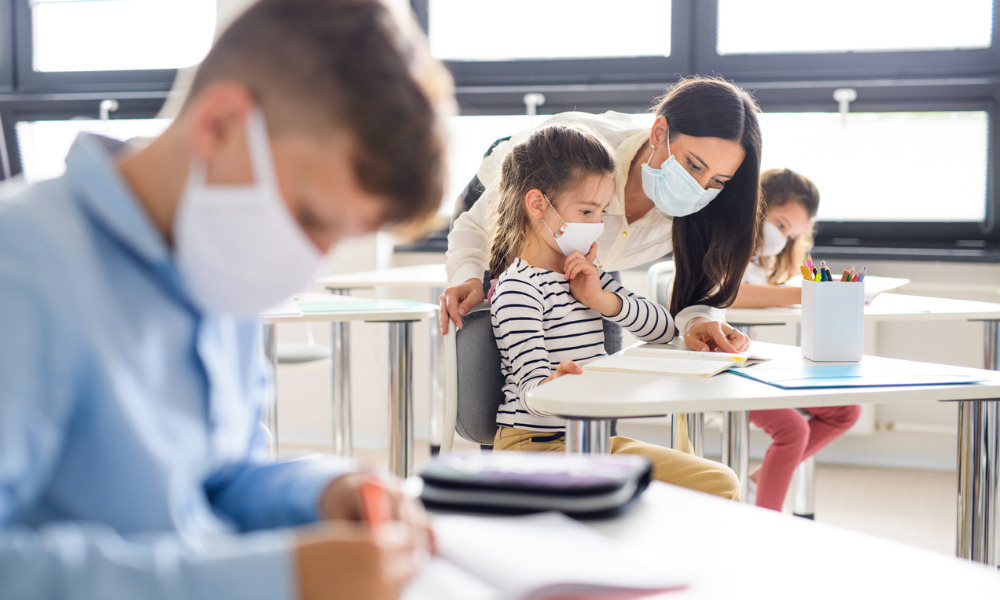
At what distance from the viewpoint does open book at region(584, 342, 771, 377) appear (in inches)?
56.4

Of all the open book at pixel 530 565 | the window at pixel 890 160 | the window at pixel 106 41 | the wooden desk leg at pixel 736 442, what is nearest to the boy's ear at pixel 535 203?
the wooden desk leg at pixel 736 442

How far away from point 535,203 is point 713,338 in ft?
1.44

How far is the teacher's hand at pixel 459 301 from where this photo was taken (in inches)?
70.8

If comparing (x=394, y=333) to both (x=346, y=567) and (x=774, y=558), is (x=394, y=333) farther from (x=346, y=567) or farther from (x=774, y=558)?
(x=346, y=567)

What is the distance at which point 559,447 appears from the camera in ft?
5.26

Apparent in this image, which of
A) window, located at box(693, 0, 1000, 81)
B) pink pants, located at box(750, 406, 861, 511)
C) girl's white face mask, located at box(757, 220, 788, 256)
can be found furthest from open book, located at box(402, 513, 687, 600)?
window, located at box(693, 0, 1000, 81)

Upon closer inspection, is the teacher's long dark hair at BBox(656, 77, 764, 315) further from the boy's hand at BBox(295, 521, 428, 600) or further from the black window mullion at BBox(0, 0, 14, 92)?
the black window mullion at BBox(0, 0, 14, 92)

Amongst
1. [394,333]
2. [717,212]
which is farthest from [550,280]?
[394,333]

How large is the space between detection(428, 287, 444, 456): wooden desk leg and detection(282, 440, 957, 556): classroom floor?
0.12 m

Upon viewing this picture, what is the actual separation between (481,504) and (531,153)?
1176 millimetres

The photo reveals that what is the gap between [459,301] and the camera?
1.86 m

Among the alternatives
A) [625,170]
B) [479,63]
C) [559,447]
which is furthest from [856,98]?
[559,447]

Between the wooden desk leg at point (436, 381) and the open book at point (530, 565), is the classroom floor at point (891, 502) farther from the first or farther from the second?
the open book at point (530, 565)

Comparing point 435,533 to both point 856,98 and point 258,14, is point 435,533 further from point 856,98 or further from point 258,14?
point 856,98
